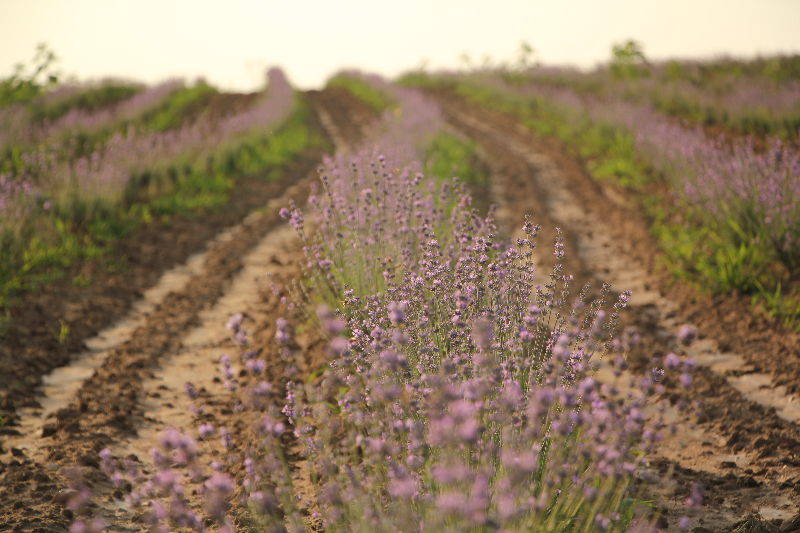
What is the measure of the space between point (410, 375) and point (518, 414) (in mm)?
481

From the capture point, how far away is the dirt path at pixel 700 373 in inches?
115

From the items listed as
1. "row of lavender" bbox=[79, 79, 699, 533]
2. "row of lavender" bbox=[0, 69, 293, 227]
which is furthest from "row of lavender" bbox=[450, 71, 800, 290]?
"row of lavender" bbox=[0, 69, 293, 227]

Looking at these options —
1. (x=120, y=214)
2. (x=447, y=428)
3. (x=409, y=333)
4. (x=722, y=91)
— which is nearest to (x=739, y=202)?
(x=409, y=333)

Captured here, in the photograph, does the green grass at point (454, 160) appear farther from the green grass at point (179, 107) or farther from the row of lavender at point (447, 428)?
the green grass at point (179, 107)

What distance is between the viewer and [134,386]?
4160 mm

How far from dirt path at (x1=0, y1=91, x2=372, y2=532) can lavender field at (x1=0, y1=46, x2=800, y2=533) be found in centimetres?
2

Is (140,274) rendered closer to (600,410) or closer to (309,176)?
(309,176)

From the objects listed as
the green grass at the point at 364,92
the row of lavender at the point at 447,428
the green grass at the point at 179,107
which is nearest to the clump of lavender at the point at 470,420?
the row of lavender at the point at 447,428

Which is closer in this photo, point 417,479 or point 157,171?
point 417,479

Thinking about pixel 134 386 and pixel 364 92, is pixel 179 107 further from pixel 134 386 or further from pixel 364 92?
pixel 134 386

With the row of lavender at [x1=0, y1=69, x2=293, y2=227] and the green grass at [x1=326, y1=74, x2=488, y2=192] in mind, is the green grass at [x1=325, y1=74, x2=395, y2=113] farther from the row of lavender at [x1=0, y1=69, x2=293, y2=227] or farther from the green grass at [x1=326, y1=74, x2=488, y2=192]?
the green grass at [x1=326, y1=74, x2=488, y2=192]

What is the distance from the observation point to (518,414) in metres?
2.12

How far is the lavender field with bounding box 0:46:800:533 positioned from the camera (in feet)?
6.12

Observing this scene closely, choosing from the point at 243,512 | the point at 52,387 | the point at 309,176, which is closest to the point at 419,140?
the point at 309,176
